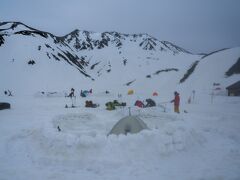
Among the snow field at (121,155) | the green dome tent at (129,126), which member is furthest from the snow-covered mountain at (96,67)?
the snow field at (121,155)

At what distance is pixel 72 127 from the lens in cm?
1633

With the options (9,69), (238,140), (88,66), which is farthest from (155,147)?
(88,66)

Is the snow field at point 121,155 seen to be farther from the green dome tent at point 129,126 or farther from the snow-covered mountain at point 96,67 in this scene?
the snow-covered mountain at point 96,67

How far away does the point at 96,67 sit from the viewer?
10038 centimetres

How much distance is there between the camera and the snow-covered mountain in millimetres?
50906

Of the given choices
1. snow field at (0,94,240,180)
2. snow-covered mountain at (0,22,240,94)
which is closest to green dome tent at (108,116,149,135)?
snow field at (0,94,240,180)

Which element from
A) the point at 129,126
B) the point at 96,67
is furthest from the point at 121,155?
the point at 96,67

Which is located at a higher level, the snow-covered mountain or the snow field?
the snow-covered mountain

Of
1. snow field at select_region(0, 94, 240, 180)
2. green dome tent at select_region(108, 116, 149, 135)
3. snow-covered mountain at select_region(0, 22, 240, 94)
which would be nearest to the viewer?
snow field at select_region(0, 94, 240, 180)

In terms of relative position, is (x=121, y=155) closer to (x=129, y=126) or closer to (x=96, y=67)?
(x=129, y=126)

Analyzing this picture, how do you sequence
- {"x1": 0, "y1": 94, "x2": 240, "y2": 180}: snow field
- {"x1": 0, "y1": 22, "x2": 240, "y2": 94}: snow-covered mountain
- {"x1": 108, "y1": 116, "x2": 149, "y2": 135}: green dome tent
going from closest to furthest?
1. {"x1": 0, "y1": 94, "x2": 240, "y2": 180}: snow field
2. {"x1": 108, "y1": 116, "x2": 149, "y2": 135}: green dome tent
3. {"x1": 0, "y1": 22, "x2": 240, "y2": 94}: snow-covered mountain

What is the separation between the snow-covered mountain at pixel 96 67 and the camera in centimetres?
5091

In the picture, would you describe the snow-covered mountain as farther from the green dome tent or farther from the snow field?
the snow field

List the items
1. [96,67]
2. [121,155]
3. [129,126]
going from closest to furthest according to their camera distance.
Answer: [121,155]
[129,126]
[96,67]
